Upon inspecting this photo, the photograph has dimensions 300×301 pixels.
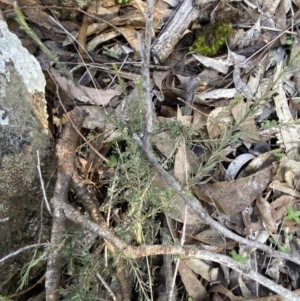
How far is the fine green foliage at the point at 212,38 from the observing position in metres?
2.02

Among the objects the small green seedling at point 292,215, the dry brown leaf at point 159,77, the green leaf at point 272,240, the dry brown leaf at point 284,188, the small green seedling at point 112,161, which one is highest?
the dry brown leaf at point 159,77

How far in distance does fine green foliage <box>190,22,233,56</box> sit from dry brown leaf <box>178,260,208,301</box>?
1.01 metres

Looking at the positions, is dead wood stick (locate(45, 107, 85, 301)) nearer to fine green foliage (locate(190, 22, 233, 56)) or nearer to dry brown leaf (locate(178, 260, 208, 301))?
dry brown leaf (locate(178, 260, 208, 301))

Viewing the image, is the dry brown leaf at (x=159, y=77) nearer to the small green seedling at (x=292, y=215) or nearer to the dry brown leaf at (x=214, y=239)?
the dry brown leaf at (x=214, y=239)

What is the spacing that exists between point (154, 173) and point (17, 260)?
27.7 inches

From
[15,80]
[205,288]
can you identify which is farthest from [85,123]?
[205,288]

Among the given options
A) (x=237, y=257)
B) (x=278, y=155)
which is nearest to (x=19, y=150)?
(x=237, y=257)

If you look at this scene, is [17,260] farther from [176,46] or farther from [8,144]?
[176,46]

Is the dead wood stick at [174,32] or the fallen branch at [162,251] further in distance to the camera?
the dead wood stick at [174,32]

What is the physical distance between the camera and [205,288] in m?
1.85

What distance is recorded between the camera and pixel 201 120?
1956 mm

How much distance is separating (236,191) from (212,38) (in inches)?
29.3

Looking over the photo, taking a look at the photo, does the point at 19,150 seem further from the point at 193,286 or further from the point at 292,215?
the point at 292,215

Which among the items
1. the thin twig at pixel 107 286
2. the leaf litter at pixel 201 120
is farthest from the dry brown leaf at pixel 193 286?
the thin twig at pixel 107 286
